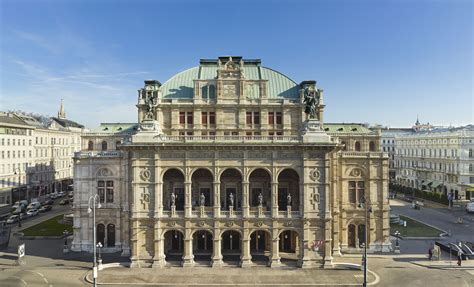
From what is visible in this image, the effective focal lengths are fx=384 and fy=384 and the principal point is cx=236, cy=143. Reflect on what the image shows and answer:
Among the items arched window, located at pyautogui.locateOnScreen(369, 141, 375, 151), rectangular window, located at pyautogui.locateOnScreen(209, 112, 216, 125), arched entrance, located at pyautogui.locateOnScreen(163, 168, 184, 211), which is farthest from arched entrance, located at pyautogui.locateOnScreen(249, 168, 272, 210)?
arched window, located at pyautogui.locateOnScreen(369, 141, 375, 151)

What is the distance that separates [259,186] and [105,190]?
21.2 metres

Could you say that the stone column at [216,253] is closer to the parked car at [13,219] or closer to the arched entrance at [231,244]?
the arched entrance at [231,244]

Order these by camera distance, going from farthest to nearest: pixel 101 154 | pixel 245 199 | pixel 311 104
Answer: pixel 101 154 → pixel 311 104 → pixel 245 199

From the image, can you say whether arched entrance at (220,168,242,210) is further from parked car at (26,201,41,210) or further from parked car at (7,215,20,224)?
parked car at (26,201,41,210)

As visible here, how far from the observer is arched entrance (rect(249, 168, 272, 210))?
50969mm

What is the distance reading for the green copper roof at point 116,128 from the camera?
57969 mm

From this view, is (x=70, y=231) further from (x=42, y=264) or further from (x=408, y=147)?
(x=408, y=147)

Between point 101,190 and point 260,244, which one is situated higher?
point 101,190

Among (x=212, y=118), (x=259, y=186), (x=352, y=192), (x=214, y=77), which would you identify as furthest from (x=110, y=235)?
(x=352, y=192)

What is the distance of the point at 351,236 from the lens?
53.1 m

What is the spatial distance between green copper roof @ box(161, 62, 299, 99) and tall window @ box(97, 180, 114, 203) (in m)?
14.4

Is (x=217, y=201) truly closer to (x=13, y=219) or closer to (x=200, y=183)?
(x=200, y=183)

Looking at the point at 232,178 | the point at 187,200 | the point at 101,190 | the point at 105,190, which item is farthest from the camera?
the point at 101,190

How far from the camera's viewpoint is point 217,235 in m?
46.6
